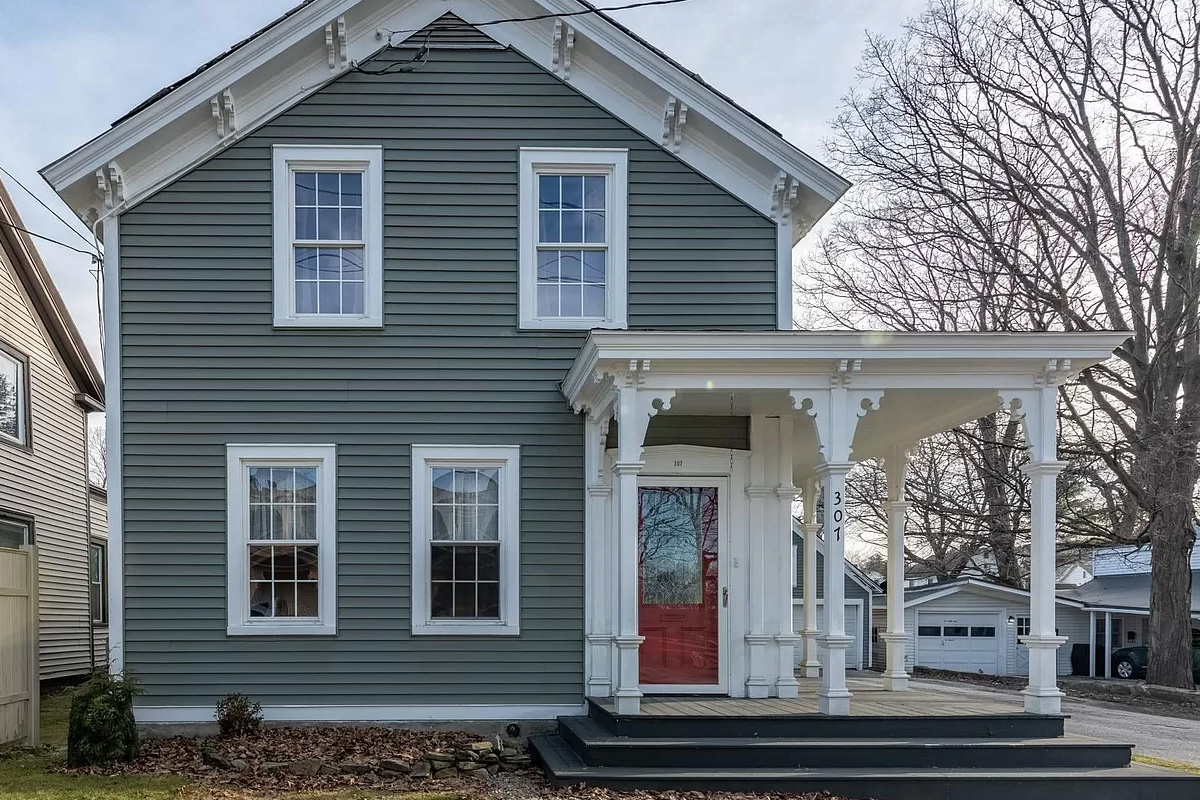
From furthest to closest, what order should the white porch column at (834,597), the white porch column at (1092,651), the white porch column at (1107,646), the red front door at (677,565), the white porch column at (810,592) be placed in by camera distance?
the white porch column at (1092,651)
the white porch column at (1107,646)
the white porch column at (810,592)
the red front door at (677,565)
the white porch column at (834,597)

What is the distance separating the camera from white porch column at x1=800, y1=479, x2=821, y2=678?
38.8 feet

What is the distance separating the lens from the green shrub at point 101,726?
A: 26.9 feet

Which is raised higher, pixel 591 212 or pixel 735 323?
pixel 591 212

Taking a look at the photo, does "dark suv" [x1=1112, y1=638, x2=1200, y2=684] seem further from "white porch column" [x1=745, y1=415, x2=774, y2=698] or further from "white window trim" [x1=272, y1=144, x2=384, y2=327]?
"white window trim" [x1=272, y1=144, x2=384, y2=327]

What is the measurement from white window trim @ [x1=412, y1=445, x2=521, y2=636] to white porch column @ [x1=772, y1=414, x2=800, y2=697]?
246cm

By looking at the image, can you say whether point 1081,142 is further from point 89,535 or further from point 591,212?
point 89,535

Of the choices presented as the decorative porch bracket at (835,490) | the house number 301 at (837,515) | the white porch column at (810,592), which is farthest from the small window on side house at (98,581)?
the house number 301 at (837,515)

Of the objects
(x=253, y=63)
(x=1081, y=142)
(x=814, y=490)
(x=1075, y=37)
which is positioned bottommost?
(x=814, y=490)

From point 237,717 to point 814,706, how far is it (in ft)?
16.5

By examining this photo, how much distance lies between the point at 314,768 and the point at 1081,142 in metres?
16.5

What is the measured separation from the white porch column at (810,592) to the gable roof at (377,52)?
191 inches

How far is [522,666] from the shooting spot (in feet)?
31.4

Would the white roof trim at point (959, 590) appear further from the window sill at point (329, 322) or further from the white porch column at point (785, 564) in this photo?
the window sill at point (329, 322)

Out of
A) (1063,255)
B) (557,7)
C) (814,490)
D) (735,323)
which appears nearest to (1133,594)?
(1063,255)
